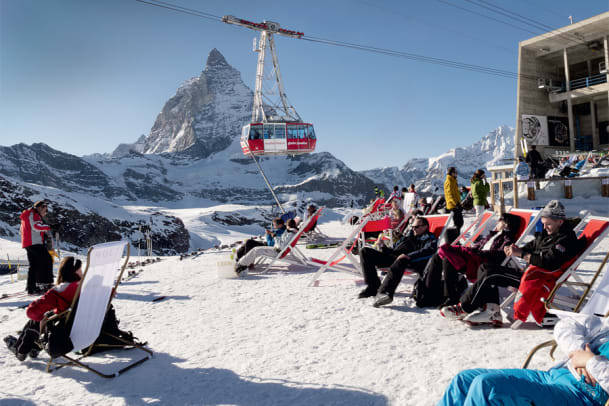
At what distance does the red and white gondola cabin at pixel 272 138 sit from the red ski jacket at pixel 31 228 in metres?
14.9

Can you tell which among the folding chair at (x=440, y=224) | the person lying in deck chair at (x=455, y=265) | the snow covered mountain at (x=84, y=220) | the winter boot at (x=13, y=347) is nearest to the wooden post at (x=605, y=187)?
the folding chair at (x=440, y=224)

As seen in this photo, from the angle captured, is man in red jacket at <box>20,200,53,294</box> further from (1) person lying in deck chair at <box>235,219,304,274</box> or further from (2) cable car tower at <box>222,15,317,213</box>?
(2) cable car tower at <box>222,15,317,213</box>

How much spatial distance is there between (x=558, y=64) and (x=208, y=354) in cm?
3218

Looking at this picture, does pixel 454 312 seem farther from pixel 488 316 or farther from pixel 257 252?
pixel 257 252

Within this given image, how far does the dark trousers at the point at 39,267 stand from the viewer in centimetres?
562

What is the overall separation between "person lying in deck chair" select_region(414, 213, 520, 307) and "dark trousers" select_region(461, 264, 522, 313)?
0.35 metres

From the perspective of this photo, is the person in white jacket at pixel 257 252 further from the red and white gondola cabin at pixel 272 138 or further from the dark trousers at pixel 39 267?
the red and white gondola cabin at pixel 272 138

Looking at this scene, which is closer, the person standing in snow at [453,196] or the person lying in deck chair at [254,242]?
the person lying in deck chair at [254,242]

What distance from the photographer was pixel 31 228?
5.50 meters

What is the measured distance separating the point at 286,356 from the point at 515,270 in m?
2.01

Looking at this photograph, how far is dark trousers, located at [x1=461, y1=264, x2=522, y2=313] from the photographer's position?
314cm

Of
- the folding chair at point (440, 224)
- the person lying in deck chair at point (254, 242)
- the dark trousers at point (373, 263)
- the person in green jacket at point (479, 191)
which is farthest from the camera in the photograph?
the person in green jacket at point (479, 191)

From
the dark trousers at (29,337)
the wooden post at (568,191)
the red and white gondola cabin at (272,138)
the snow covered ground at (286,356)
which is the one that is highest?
the red and white gondola cabin at (272,138)

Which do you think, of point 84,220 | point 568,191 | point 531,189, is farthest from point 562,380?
point 84,220
